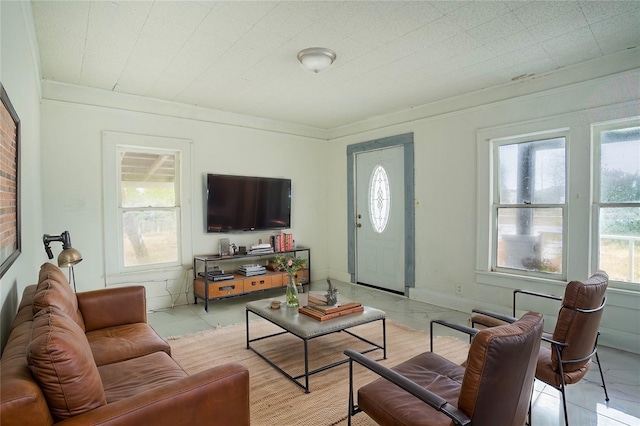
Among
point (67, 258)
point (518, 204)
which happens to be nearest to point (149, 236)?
point (67, 258)

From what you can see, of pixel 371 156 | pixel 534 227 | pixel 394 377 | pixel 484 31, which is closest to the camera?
pixel 394 377

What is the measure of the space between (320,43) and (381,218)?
3014 millimetres

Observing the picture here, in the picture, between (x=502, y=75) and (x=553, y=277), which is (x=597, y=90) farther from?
(x=553, y=277)

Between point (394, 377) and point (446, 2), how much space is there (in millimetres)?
2289

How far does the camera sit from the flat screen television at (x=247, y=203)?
191 inches

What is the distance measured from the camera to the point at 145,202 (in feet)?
14.7

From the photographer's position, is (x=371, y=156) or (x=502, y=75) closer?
(x=502, y=75)

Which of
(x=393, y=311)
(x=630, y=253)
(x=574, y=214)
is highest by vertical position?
(x=574, y=214)

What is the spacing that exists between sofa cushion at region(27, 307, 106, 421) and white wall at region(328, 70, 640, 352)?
389cm

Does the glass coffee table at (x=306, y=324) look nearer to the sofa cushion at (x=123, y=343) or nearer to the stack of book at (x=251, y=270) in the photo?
the sofa cushion at (x=123, y=343)

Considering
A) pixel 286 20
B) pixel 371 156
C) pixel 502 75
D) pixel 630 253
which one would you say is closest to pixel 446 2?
pixel 286 20

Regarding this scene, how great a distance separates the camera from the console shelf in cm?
445

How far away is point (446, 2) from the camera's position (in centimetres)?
235

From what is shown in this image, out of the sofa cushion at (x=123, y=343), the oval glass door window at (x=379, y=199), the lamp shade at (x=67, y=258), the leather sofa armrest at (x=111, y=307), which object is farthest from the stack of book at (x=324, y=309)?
the oval glass door window at (x=379, y=199)
